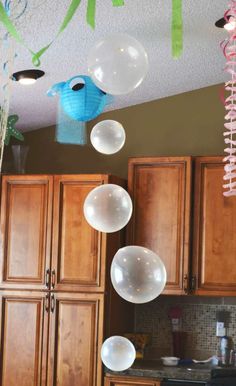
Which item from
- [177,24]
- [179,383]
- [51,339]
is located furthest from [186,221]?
[177,24]

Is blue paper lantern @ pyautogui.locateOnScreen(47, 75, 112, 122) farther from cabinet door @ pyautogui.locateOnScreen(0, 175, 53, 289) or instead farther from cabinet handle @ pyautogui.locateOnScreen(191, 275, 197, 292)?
cabinet handle @ pyautogui.locateOnScreen(191, 275, 197, 292)

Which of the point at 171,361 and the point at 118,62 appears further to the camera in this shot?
the point at 171,361

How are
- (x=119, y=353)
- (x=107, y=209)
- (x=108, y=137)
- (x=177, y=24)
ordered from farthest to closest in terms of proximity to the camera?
(x=119, y=353) < (x=108, y=137) < (x=107, y=209) < (x=177, y=24)

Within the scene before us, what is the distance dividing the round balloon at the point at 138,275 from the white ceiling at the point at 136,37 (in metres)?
1.43

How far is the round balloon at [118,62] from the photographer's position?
1944 millimetres

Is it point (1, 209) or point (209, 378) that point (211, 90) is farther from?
point (209, 378)

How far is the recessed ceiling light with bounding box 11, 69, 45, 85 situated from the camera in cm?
412

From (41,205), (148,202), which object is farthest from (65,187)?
(148,202)

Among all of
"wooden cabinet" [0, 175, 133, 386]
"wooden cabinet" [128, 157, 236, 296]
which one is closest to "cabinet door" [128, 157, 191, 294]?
"wooden cabinet" [128, 157, 236, 296]

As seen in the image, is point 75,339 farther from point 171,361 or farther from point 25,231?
point 25,231

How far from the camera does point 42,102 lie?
471cm

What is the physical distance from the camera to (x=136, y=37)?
3900mm

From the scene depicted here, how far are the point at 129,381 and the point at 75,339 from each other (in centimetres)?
45

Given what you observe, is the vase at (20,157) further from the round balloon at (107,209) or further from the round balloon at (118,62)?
the round balloon at (118,62)
